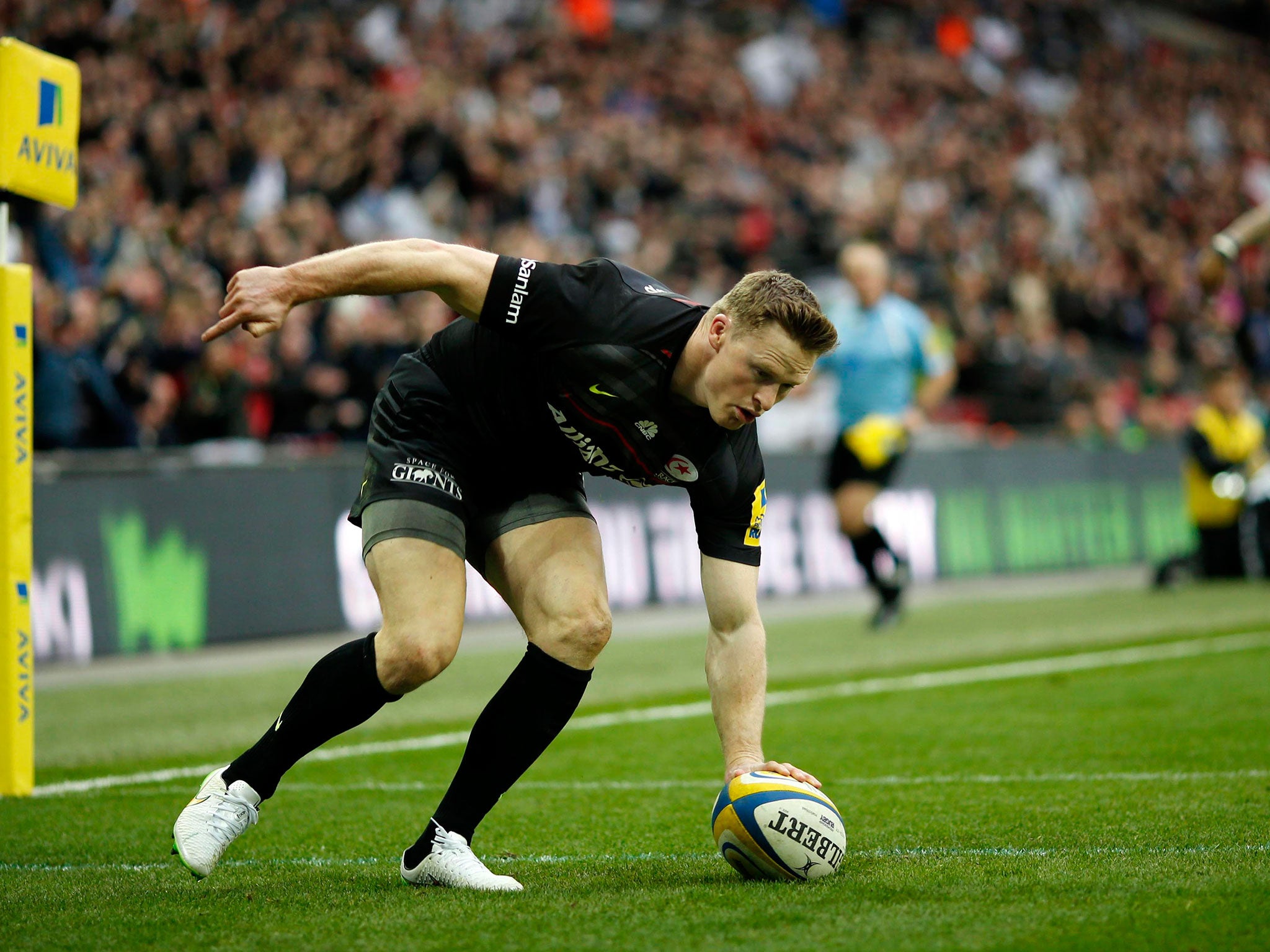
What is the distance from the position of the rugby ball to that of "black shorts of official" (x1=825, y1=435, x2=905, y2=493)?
7.43m

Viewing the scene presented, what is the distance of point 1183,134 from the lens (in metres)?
30.6

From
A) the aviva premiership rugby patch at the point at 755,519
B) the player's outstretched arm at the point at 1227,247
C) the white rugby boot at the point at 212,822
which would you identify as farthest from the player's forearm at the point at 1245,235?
the white rugby boot at the point at 212,822

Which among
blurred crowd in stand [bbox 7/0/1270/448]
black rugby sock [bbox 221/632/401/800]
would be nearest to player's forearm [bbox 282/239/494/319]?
black rugby sock [bbox 221/632/401/800]

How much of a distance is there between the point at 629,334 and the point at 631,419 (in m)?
0.24

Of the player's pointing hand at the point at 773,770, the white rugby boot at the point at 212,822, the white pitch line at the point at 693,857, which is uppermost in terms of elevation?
the player's pointing hand at the point at 773,770

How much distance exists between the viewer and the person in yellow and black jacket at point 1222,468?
15914 mm

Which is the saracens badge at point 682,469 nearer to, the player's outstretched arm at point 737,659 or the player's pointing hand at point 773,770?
the player's outstretched arm at point 737,659

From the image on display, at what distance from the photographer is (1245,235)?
28.8 ft

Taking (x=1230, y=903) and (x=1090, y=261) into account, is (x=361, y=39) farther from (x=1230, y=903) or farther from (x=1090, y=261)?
(x=1230, y=903)

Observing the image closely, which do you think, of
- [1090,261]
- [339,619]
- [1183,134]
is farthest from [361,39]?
[1183,134]

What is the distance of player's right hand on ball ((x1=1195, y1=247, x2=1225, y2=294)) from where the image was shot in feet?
28.9

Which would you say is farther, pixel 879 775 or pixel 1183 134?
pixel 1183 134

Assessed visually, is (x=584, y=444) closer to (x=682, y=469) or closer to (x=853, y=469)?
(x=682, y=469)

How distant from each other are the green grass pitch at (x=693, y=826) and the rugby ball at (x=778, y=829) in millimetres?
72
